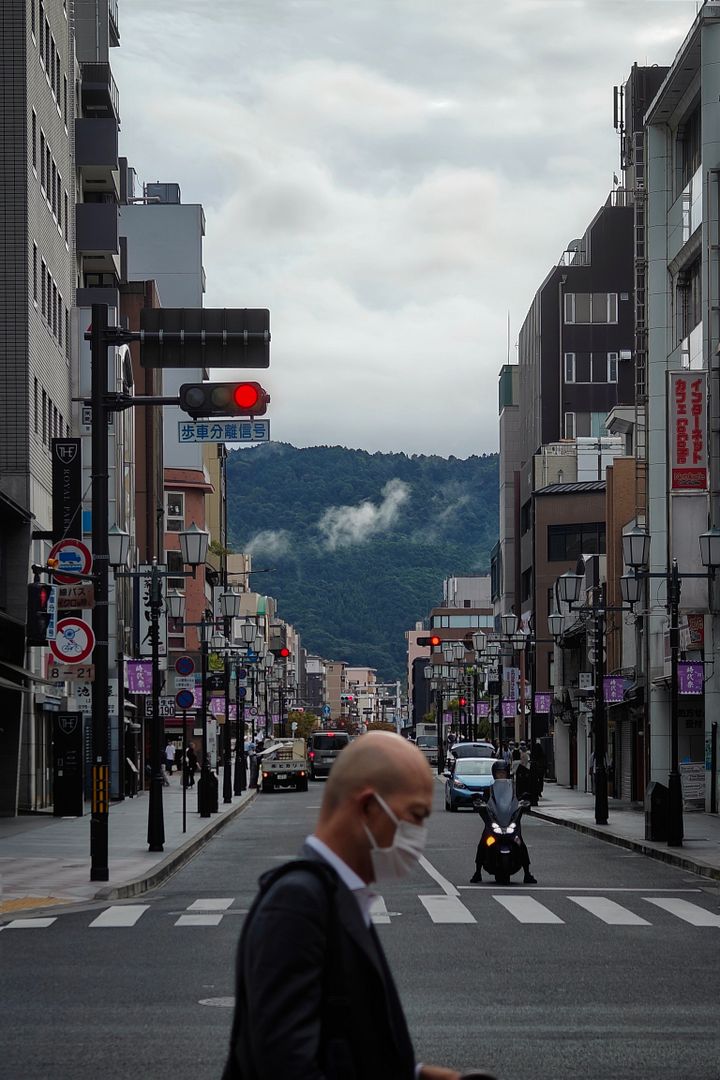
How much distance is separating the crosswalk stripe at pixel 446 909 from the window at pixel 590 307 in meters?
99.3

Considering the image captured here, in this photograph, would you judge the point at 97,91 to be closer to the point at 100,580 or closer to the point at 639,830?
the point at 639,830

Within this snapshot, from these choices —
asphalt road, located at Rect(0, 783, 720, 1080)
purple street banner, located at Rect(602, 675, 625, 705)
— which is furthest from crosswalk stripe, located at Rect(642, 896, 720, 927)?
purple street banner, located at Rect(602, 675, 625, 705)

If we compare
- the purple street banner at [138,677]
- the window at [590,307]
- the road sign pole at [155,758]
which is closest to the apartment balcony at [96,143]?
the purple street banner at [138,677]

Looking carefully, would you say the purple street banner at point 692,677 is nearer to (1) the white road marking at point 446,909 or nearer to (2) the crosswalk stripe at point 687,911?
(2) the crosswalk stripe at point 687,911

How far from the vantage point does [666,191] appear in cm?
5275

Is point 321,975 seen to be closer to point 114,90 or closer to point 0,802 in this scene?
point 0,802

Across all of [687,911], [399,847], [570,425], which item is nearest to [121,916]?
[687,911]

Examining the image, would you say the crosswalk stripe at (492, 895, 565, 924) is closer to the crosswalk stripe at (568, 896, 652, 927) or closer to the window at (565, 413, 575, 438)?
the crosswalk stripe at (568, 896, 652, 927)

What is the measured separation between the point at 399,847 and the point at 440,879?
75.7 ft

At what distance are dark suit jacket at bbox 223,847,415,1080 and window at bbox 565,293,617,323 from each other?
11775 cm

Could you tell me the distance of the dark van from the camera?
94412mm

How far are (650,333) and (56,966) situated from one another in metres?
39.2

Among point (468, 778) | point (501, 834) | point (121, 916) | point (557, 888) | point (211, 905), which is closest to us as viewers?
point (121, 916)

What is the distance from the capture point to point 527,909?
22.3m
